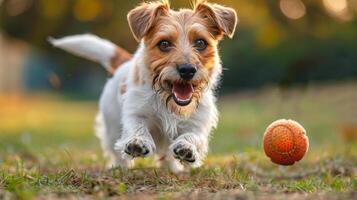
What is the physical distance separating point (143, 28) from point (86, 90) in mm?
34807

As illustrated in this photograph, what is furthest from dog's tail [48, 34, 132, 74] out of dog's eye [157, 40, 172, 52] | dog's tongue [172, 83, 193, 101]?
dog's tongue [172, 83, 193, 101]

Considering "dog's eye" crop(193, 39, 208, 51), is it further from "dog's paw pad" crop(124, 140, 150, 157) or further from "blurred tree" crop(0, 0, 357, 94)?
"blurred tree" crop(0, 0, 357, 94)

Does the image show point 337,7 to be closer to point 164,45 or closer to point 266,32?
point 266,32

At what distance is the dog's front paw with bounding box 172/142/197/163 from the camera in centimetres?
519

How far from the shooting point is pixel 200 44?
5.81 meters

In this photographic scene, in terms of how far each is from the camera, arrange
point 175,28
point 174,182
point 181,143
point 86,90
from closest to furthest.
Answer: point 174,182
point 181,143
point 175,28
point 86,90

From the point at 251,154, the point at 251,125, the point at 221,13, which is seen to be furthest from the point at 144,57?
the point at 251,125

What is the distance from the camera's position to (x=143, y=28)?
5859 millimetres

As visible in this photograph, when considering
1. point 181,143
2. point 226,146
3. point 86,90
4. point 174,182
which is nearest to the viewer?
point 174,182

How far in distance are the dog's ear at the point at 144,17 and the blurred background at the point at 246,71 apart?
1198mm

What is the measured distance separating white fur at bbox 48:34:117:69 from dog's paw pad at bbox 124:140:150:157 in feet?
8.74

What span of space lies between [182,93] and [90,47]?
2611 millimetres

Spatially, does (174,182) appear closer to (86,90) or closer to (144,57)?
(144,57)

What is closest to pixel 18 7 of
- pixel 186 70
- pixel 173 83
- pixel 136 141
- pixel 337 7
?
pixel 337 7
